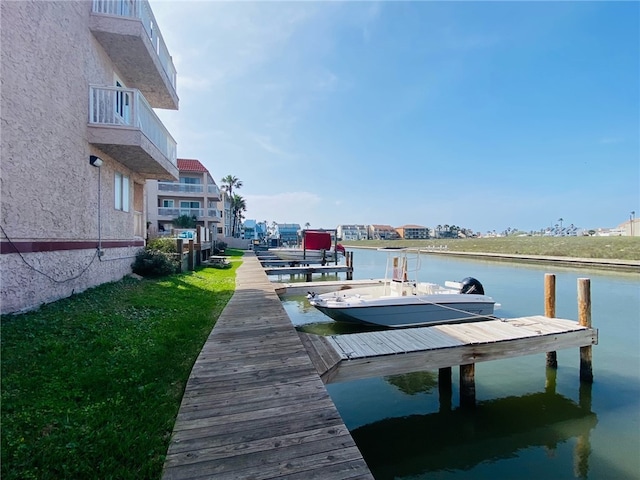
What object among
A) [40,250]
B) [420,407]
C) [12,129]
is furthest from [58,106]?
[420,407]

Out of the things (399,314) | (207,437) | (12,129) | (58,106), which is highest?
(58,106)

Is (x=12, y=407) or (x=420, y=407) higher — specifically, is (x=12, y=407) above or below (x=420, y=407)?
above

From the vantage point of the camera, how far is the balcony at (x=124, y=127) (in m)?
8.80

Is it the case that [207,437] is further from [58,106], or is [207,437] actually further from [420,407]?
[58,106]

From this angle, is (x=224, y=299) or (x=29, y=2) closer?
(x=29, y=2)

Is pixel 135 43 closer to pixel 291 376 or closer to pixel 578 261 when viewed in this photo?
pixel 291 376

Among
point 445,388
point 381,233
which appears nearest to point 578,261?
point 445,388

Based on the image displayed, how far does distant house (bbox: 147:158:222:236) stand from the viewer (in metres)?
34.6

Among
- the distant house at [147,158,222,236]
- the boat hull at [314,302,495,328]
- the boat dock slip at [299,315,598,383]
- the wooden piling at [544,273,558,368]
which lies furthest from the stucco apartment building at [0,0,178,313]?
the distant house at [147,158,222,236]

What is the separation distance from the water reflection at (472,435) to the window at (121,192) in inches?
403

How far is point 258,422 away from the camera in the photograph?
321 centimetres

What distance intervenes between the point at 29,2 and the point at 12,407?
24.4ft

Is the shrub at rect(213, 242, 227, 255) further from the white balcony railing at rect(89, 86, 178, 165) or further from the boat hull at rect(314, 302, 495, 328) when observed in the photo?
the boat hull at rect(314, 302, 495, 328)

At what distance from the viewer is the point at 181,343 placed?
5.64m
